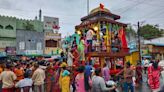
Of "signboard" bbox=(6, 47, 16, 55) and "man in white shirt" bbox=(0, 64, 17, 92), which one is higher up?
"signboard" bbox=(6, 47, 16, 55)

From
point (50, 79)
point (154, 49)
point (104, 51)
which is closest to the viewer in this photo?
point (50, 79)

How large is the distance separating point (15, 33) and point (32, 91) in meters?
30.2

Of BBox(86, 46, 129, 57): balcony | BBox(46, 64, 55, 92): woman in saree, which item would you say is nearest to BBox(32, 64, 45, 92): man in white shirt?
BBox(46, 64, 55, 92): woman in saree

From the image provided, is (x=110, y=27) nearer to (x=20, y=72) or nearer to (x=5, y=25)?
(x=20, y=72)

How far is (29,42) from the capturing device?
39281 mm

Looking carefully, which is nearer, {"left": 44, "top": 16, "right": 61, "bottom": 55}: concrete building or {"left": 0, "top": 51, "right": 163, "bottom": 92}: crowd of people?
{"left": 0, "top": 51, "right": 163, "bottom": 92}: crowd of people

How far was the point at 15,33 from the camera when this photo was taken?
127ft

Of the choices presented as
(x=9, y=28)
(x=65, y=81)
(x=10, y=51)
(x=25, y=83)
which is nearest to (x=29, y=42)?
(x=9, y=28)

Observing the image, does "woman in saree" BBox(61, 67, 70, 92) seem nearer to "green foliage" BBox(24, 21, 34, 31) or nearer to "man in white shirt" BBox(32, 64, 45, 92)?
"man in white shirt" BBox(32, 64, 45, 92)

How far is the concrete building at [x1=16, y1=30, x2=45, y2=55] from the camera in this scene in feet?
124

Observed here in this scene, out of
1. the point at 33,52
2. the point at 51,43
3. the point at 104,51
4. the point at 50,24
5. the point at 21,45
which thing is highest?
the point at 50,24

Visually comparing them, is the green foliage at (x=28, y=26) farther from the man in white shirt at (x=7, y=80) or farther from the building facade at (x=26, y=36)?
the man in white shirt at (x=7, y=80)

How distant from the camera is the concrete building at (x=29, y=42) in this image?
37844mm

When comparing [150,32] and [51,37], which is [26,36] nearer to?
[51,37]
